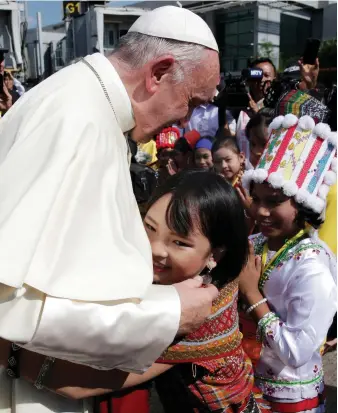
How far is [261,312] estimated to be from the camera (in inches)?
86.0

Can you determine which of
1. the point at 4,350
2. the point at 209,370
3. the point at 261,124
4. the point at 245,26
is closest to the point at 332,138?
the point at 209,370

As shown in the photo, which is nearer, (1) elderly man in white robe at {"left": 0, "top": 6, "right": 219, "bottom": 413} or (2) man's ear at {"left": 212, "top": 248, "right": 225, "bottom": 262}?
(1) elderly man in white robe at {"left": 0, "top": 6, "right": 219, "bottom": 413}

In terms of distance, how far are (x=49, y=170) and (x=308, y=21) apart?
6455 centimetres

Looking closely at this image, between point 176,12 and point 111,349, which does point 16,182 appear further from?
point 176,12

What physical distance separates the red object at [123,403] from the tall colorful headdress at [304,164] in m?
1.29

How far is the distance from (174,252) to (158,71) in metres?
0.60

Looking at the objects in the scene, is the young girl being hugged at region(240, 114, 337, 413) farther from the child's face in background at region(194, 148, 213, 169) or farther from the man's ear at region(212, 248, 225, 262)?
the child's face in background at region(194, 148, 213, 169)

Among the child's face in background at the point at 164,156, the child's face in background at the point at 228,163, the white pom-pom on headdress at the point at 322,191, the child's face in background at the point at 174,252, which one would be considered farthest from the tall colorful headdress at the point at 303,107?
the child's face in background at the point at 164,156

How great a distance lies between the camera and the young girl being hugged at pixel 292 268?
7.01 ft

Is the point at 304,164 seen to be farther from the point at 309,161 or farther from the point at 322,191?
the point at 322,191

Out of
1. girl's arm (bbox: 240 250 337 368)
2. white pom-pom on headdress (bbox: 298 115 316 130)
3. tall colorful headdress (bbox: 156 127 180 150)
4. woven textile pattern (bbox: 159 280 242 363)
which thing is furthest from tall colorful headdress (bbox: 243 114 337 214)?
tall colorful headdress (bbox: 156 127 180 150)

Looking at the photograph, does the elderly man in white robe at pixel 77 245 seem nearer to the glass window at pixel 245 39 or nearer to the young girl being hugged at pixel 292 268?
the young girl being hugged at pixel 292 268

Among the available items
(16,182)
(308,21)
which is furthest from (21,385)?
(308,21)

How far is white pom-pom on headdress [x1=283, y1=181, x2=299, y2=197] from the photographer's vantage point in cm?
243
